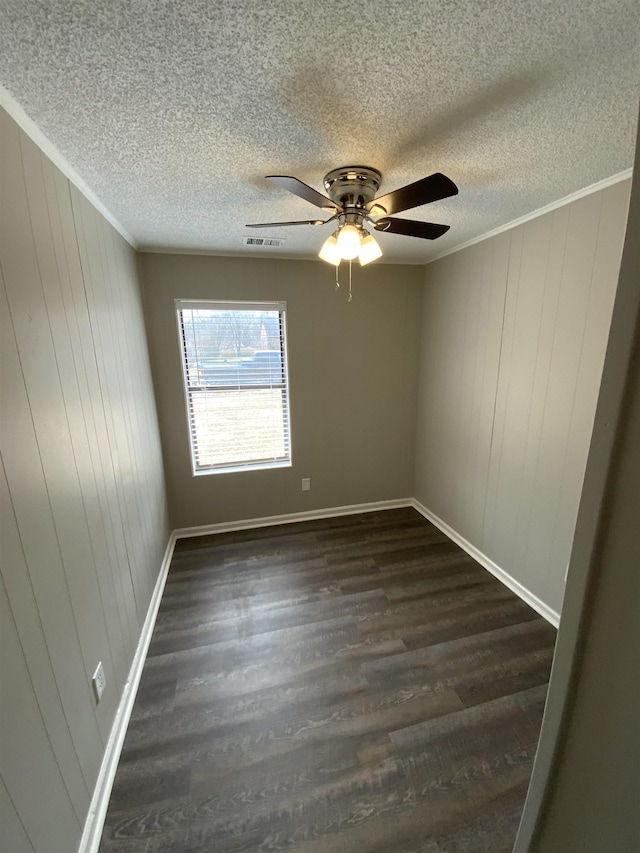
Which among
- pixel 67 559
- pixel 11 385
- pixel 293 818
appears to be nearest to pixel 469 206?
pixel 11 385

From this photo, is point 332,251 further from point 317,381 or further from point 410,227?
point 317,381

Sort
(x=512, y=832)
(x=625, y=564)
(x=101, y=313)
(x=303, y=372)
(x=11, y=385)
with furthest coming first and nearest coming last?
(x=303, y=372) → (x=101, y=313) → (x=512, y=832) → (x=11, y=385) → (x=625, y=564)

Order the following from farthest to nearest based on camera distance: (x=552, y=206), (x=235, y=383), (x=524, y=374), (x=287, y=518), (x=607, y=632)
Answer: (x=287, y=518) → (x=235, y=383) → (x=524, y=374) → (x=552, y=206) → (x=607, y=632)

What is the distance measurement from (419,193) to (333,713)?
230cm

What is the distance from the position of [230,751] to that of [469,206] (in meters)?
3.00

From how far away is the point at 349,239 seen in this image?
4.90 ft

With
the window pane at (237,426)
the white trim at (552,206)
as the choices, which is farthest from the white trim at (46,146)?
the white trim at (552,206)

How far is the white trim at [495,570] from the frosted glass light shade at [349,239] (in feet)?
7.31

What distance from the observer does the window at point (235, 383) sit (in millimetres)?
2871

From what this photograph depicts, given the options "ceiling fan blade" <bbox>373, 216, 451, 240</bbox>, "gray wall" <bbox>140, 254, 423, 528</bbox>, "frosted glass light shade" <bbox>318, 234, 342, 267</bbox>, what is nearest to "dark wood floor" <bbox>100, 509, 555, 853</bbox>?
"gray wall" <bbox>140, 254, 423, 528</bbox>

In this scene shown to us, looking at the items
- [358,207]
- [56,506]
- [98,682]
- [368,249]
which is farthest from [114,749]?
[358,207]

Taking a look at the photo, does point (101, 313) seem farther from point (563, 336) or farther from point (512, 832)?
point (512, 832)

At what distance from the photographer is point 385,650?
6.37 feet

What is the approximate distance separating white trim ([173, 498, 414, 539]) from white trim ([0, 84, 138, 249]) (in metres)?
2.48
